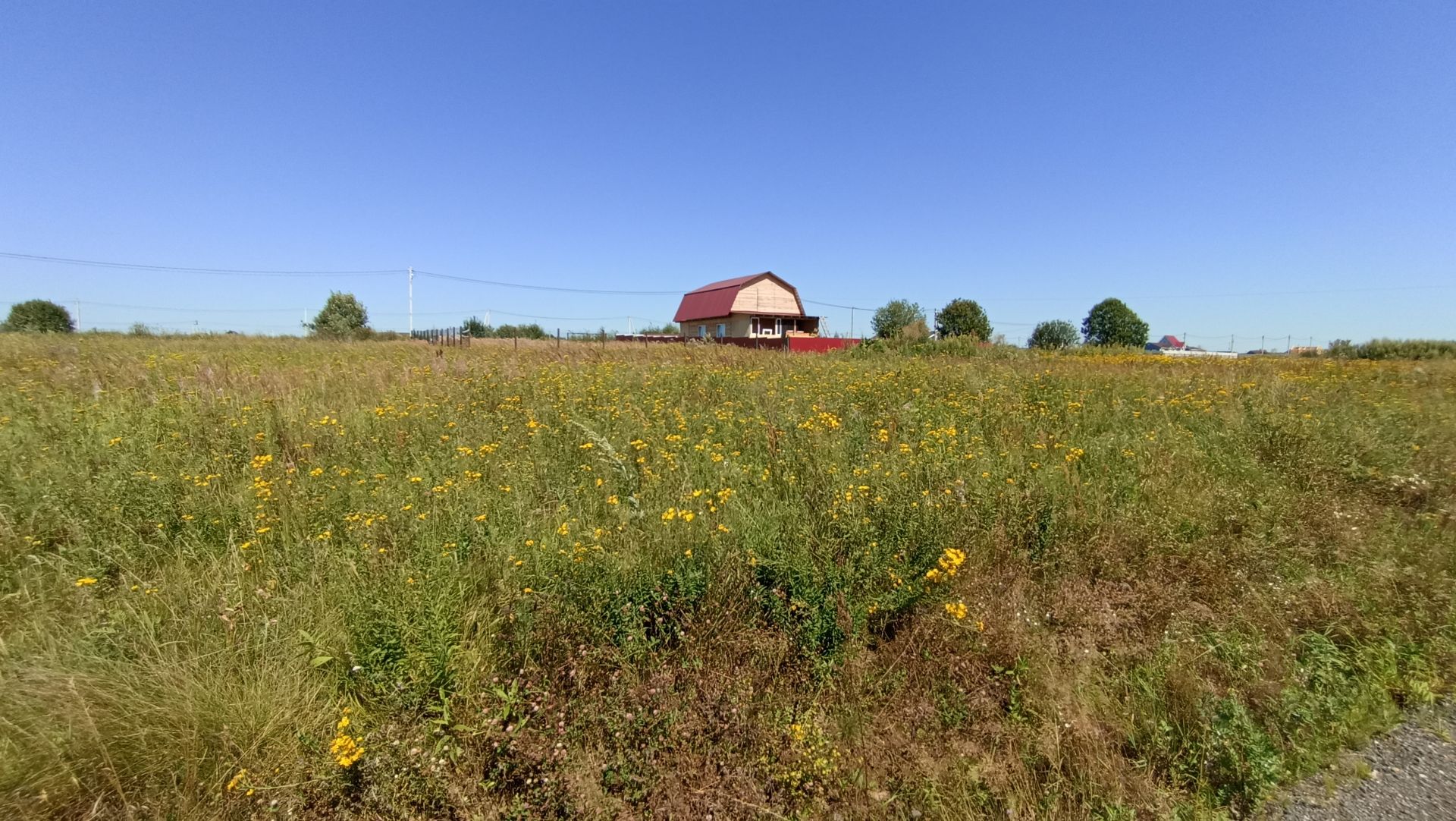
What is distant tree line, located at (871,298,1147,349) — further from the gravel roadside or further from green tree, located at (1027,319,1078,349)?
the gravel roadside

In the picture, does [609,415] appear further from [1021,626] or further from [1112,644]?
[1112,644]

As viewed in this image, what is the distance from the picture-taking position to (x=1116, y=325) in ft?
195

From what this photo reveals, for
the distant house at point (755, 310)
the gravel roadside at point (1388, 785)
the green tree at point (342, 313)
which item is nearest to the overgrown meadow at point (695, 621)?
the gravel roadside at point (1388, 785)

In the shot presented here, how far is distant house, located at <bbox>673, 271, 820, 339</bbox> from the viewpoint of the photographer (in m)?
41.1

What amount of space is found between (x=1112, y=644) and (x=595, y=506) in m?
3.08

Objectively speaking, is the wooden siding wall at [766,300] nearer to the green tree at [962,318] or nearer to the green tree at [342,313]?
the green tree at [962,318]

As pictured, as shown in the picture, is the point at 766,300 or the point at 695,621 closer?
the point at 695,621

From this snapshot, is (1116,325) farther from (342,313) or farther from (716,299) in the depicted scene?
(342,313)

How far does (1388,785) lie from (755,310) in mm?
40084

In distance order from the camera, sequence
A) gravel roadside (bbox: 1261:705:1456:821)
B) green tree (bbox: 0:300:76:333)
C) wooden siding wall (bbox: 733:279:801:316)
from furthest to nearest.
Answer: wooden siding wall (bbox: 733:279:801:316) < green tree (bbox: 0:300:76:333) < gravel roadside (bbox: 1261:705:1456:821)

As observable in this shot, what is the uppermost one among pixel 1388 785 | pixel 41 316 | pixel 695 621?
pixel 41 316

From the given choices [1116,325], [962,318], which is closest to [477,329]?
[962,318]

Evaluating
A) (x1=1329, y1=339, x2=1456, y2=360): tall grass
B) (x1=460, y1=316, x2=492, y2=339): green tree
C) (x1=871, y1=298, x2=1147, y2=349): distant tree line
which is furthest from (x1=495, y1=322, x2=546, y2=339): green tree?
(x1=1329, y1=339, x2=1456, y2=360): tall grass

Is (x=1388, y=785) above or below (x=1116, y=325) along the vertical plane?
below
